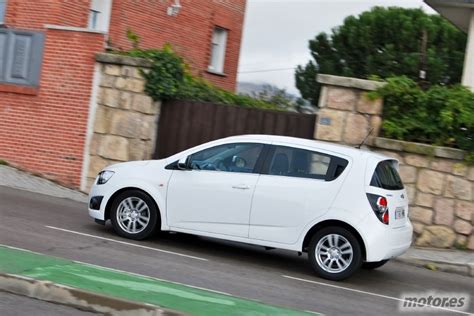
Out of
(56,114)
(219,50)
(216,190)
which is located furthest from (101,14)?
(216,190)

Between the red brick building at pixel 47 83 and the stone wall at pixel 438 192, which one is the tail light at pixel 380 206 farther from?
the red brick building at pixel 47 83

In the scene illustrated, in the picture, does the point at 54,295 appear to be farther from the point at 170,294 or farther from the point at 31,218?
the point at 31,218

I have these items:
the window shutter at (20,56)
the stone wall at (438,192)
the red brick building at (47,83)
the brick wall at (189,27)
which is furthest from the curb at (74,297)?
the brick wall at (189,27)

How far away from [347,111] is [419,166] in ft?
5.11

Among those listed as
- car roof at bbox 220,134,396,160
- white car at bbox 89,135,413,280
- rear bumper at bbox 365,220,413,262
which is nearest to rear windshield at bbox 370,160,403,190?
white car at bbox 89,135,413,280

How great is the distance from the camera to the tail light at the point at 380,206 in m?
8.70

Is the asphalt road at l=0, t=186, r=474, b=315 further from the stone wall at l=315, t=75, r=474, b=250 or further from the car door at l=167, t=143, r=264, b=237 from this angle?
the stone wall at l=315, t=75, r=474, b=250

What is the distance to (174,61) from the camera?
45.7ft

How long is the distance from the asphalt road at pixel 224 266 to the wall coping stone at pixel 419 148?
209 cm

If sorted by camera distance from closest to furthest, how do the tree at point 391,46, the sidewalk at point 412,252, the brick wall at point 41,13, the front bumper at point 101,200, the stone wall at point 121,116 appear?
the front bumper at point 101,200
the sidewalk at point 412,252
the stone wall at point 121,116
the brick wall at point 41,13
the tree at point 391,46

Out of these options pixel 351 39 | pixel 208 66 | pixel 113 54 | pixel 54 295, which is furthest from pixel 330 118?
pixel 351 39

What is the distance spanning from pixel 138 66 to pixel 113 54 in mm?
612

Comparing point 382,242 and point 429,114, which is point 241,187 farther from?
point 429,114

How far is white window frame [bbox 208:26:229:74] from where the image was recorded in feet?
70.6
